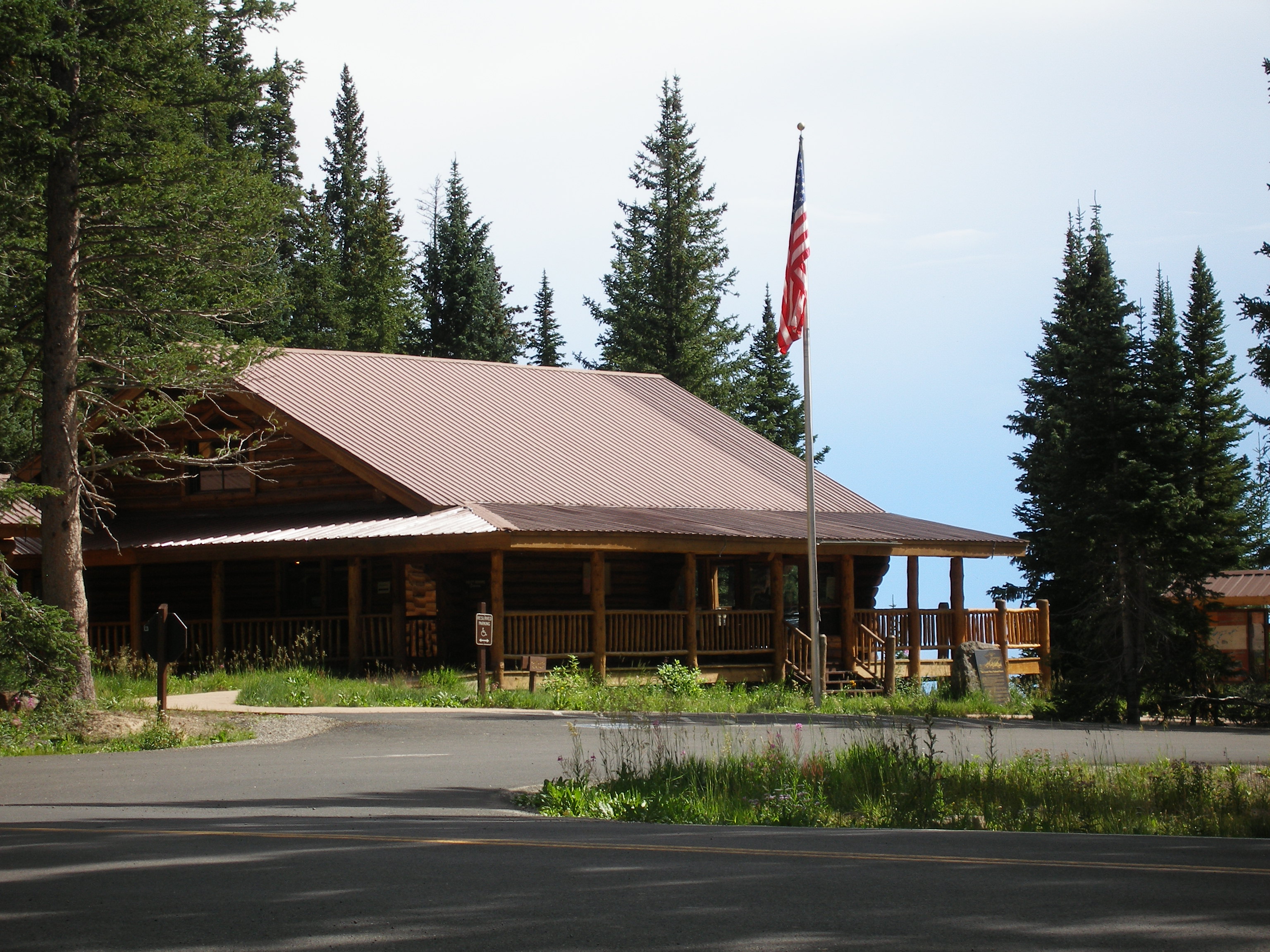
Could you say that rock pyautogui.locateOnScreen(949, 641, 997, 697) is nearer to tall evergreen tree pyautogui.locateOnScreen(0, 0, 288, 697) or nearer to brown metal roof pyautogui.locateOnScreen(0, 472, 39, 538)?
tall evergreen tree pyautogui.locateOnScreen(0, 0, 288, 697)

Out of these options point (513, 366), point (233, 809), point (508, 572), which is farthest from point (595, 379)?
point (233, 809)

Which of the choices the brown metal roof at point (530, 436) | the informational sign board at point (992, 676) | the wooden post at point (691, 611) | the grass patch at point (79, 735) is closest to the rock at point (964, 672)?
the informational sign board at point (992, 676)

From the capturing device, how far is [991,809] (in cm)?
1138

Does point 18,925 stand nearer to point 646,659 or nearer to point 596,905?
point 596,905

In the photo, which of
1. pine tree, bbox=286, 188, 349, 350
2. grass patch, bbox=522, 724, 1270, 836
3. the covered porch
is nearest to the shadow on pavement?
grass patch, bbox=522, 724, 1270, 836

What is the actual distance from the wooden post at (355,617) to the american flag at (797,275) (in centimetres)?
962

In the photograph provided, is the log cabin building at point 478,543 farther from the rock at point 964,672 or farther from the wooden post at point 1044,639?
the rock at point 964,672

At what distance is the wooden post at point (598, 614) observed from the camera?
27.1 m

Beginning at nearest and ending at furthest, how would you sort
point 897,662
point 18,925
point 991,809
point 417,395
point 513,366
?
point 18,925, point 991,809, point 897,662, point 417,395, point 513,366

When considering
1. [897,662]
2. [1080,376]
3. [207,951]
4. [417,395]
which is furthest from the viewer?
[417,395]

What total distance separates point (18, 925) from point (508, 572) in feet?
78.9

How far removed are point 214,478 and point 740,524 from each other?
1199cm

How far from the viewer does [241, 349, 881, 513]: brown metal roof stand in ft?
98.5

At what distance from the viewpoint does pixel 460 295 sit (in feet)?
200
